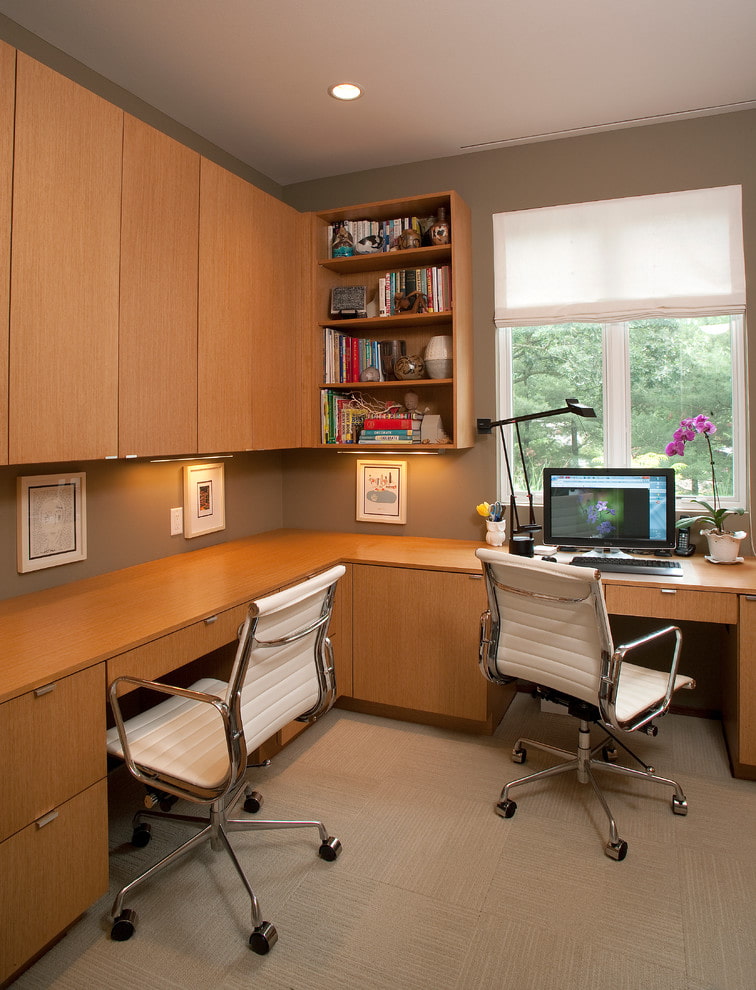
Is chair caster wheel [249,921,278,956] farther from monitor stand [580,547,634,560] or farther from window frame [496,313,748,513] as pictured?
window frame [496,313,748,513]

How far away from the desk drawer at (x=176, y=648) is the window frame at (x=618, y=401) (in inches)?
67.2

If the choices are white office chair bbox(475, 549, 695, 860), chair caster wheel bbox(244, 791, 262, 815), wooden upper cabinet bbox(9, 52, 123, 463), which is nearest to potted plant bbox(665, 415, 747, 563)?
white office chair bbox(475, 549, 695, 860)

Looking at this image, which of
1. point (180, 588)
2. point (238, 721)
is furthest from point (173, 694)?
point (180, 588)

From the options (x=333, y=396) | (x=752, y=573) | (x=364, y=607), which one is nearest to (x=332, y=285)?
(x=333, y=396)

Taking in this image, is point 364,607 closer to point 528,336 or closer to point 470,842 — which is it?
point 470,842

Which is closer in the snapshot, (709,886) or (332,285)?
(709,886)

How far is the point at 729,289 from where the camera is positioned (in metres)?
2.96

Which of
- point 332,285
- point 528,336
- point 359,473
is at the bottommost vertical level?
point 359,473

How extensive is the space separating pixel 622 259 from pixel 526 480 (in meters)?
1.14

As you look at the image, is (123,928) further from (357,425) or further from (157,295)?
(357,425)

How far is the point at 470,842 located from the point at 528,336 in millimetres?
2336

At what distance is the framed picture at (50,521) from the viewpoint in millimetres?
2318

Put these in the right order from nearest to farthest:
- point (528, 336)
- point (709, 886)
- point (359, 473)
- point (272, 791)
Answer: point (709, 886)
point (272, 791)
point (528, 336)
point (359, 473)

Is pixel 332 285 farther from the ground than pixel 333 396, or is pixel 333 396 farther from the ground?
pixel 332 285
